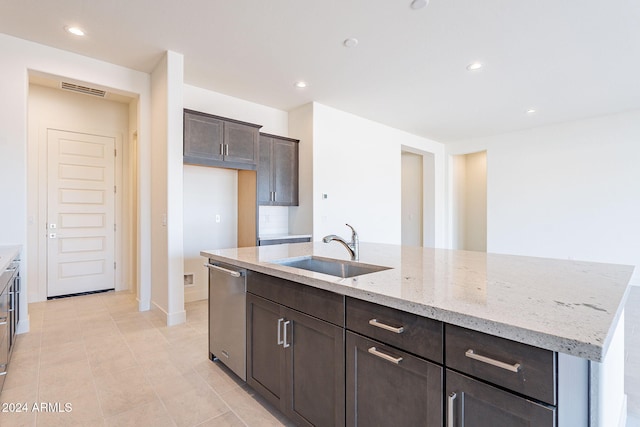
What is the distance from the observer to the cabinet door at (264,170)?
440cm

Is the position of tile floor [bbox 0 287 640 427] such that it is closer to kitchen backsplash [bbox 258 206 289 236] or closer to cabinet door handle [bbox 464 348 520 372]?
cabinet door handle [bbox 464 348 520 372]

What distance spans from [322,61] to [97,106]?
3358 millimetres

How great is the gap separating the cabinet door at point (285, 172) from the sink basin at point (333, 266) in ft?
8.24

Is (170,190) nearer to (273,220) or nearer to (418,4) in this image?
(273,220)

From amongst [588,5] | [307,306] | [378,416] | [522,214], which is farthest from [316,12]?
[522,214]

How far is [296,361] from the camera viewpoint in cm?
157

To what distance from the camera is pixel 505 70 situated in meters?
3.69

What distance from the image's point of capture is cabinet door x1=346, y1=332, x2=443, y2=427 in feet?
3.37

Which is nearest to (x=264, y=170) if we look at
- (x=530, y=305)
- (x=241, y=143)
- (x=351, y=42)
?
(x=241, y=143)

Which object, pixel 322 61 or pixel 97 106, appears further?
pixel 97 106

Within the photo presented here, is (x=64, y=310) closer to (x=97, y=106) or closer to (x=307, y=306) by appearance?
(x=97, y=106)

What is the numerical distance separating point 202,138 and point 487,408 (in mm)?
3624

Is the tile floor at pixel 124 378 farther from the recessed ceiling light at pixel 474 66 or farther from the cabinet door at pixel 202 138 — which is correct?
the recessed ceiling light at pixel 474 66

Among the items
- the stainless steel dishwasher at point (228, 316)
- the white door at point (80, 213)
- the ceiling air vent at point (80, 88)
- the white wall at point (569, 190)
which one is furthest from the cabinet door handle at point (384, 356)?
the white wall at point (569, 190)
